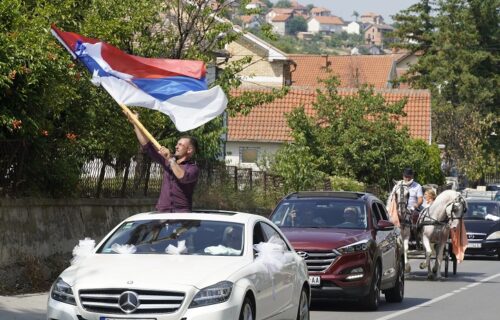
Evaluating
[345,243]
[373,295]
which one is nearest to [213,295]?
[345,243]

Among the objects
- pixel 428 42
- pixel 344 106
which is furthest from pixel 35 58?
pixel 428 42

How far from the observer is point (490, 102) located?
290 feet

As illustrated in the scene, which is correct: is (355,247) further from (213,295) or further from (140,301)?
(140,301)

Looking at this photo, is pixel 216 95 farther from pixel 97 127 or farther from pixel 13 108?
pixel 97 127

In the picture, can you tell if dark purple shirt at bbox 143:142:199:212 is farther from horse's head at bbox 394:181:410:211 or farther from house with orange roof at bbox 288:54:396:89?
house with orange roof at bbox 288:54:396:89

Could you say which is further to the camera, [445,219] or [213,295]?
[445,219]

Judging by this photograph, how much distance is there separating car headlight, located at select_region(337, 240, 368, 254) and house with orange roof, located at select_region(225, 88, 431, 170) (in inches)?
1456

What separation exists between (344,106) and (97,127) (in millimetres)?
25048

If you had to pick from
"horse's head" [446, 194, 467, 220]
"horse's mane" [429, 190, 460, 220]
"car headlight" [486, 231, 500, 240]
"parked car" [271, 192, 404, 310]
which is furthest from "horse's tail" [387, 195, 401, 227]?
"car headlight" [486, 231, 500, 240]

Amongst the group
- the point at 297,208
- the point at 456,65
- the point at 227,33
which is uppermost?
the point at 456,65

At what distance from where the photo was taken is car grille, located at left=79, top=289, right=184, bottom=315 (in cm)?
1075

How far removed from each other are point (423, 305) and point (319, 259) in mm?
2452

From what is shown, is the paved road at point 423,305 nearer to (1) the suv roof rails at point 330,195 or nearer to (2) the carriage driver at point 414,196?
(2) the carriage driver at point 414,196

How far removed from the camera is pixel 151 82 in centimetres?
1597
